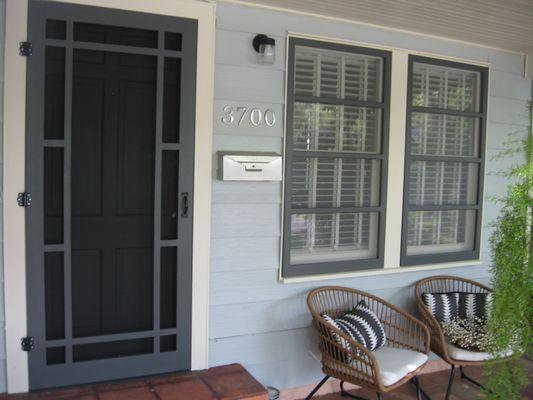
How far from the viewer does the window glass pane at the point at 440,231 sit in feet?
12.3

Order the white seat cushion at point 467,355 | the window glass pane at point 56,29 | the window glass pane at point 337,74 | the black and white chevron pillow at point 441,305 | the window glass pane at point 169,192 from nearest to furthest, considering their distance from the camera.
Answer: the window glass pane at point 56,29, the window glass pane at point 169,192, the white seat cushion at point 467,355, the window glass pane at point 337,74, the black and white chevron pillow at point 441,305

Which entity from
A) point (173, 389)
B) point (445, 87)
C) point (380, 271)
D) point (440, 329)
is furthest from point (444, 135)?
point (173, 389)

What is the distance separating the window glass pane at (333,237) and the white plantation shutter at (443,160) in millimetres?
272

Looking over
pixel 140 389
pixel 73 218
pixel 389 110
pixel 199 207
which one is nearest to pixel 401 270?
pixel 389 110

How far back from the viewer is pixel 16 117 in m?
2.55

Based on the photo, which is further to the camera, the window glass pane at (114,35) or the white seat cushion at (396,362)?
the white seat cushion at (396,362)

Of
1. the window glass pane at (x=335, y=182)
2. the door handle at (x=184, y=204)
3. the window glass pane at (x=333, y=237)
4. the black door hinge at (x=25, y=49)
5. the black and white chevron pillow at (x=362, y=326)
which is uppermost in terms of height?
the black door hinge at (x=25, y=49)

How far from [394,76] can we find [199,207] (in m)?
1.56

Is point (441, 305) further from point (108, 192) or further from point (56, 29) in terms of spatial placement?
point (56, 29)

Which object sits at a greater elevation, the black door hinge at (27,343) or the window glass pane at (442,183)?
the window glass pane at (442,183)

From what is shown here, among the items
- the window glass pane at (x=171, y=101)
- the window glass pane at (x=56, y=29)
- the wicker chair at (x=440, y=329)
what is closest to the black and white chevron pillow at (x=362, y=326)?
the wicker chair at (x=440, y=329)

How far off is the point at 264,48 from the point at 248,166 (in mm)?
662

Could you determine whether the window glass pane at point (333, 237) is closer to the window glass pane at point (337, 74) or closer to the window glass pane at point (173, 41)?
the window glass pane at point (337, 74)

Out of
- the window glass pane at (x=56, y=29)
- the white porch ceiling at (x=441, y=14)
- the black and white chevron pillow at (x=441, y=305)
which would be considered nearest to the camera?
the window glass pane at (x=56, y=29)
